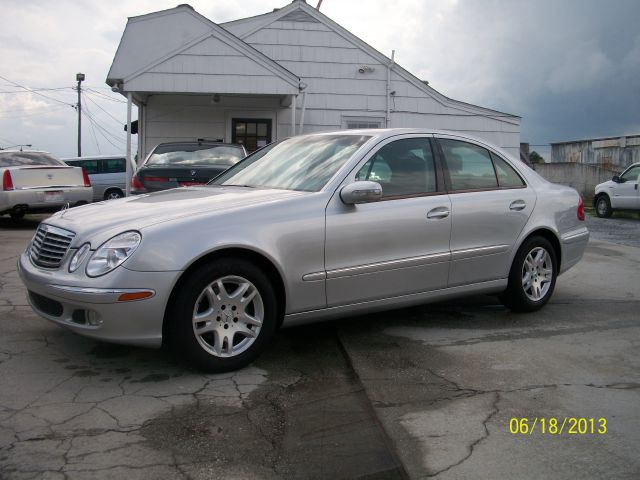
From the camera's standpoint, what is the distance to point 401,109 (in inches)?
562

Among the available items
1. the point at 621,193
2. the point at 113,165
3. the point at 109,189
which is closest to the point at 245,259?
the point at 109,189

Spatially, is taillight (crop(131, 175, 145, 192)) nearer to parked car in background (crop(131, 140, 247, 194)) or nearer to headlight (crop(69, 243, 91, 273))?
parked car in background (crop(131, 140, 247, 194))

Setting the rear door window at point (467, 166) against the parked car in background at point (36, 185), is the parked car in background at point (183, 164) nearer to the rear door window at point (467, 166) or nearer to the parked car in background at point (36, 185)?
the parked car in background at point (36, 185)

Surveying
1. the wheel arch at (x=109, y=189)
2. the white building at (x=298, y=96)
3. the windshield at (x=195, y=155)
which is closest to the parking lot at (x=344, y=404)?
the windshield at (x=195, y=155)

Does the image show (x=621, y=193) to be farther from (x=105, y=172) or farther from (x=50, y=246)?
(x=50, y=246)

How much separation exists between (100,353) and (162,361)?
465 mm

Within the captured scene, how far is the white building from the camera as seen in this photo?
40.2 feet

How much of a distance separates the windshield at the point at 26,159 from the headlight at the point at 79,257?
28.9 ft

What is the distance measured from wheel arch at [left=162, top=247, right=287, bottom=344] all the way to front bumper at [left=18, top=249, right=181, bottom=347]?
0.07 metres

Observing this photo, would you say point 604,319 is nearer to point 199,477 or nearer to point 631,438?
point 631,438

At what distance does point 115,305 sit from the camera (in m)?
3.52
